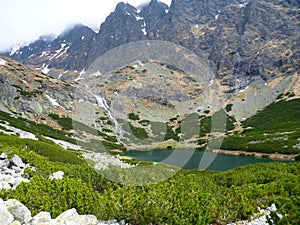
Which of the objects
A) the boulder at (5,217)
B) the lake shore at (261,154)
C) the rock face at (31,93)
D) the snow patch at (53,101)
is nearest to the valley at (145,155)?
the boulder at (5,217)

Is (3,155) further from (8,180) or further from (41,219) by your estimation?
(41,219)

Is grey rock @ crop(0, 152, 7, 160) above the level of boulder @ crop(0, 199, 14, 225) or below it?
below

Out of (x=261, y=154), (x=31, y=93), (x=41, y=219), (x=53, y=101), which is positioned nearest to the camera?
(x=41, y=219)

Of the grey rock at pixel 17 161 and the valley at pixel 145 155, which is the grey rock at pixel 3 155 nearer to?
the valley at pixel 145 155

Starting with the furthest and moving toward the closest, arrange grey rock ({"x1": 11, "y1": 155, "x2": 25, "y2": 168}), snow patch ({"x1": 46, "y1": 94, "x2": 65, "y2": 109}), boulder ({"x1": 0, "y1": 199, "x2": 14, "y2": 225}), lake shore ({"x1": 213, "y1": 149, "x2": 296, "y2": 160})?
snow patch ({"x1": 46, "y1": 94, "x2": 65, "y2": 109})
lake shore ({"x1": 213, "y1": 149, "x2": 296, "y2": 160})
grey rock ({"x1": 11, "y1": 155, "x2": 25, "y2": 168})
boulder ({"x1": 0, "y1": 199, "x2": 14, "y2": 225})

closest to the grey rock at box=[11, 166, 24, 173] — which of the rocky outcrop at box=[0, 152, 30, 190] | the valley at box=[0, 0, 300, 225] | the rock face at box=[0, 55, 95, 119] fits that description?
the rocky outcrop at box=[0, 152, 30, 190]

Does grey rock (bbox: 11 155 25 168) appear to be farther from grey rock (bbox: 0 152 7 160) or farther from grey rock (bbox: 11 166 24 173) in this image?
grey rock (bbox: 0 152 7 160)

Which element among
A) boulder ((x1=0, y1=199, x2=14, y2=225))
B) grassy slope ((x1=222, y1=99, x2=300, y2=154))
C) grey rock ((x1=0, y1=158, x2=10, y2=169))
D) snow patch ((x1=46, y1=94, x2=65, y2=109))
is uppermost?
grassy slope ((x1=222, y1=99, x2=300, y2=154))

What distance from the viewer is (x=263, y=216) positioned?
1596cm

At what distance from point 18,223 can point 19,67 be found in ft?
562

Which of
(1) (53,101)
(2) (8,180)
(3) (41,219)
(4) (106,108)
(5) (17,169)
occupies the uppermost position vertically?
(4) (106,108)

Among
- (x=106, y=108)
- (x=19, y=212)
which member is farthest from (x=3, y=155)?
(x=106, y=108)

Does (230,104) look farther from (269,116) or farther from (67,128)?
(67,128)

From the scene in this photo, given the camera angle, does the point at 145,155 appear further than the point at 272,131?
No
